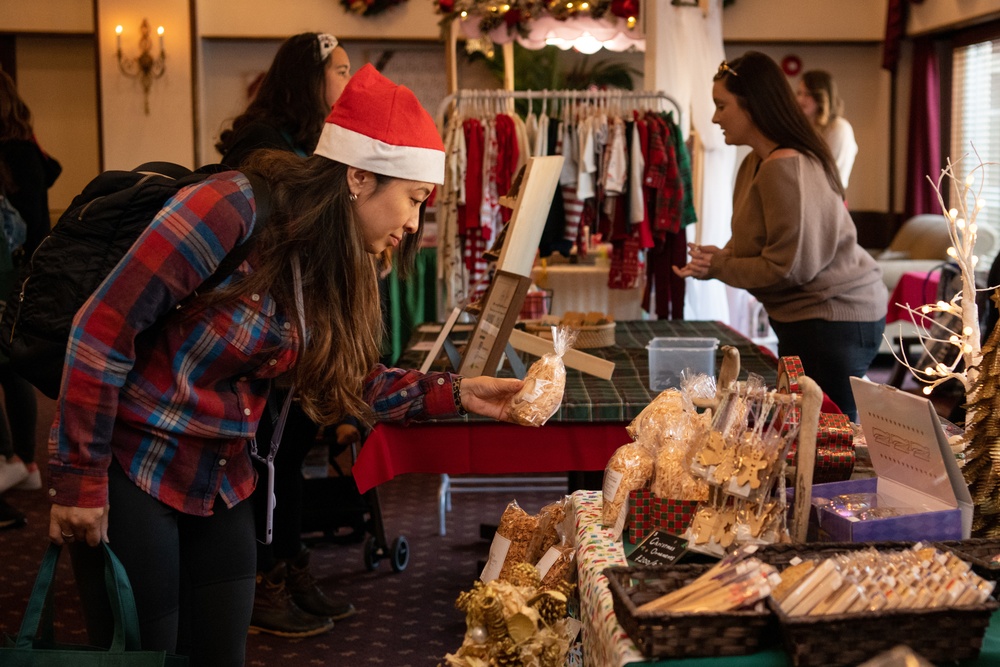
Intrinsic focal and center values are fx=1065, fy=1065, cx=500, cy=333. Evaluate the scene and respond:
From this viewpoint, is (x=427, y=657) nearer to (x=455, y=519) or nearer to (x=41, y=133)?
(x=455, y=519)

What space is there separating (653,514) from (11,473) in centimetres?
354

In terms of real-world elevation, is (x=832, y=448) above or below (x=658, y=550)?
above

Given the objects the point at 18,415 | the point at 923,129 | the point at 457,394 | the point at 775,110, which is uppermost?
the point at 923,129

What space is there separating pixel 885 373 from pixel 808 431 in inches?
245

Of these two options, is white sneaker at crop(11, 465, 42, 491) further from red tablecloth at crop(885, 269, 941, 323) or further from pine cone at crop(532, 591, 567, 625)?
Answer: red tablecloth at crop(885, 269, 941, 323)

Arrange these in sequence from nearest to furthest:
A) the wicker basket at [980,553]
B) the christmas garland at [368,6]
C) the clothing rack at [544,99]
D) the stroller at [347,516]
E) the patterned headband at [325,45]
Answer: the wicker basket at [980,553] < the patterned headband at [325,45] < the stroller at [347,516] < the clothing rack at [544,99] < the christmas garland at [368,6]

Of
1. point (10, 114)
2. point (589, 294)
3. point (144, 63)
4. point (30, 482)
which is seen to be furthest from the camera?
point (144, 63)

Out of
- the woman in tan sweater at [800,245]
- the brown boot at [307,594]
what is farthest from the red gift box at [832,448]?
the brown boot at [307,594]

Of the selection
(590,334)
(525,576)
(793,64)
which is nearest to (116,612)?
(525,576)

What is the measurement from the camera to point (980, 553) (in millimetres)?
1399

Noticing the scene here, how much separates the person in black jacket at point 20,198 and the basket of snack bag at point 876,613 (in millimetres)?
3492

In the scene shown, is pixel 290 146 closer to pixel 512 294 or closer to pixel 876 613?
pixel 512 294

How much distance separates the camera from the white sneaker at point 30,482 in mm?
4500

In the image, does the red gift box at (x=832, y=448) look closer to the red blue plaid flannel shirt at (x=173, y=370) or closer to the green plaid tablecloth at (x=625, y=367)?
the red blue plaid flannel shirt at (x=173, y=370)
